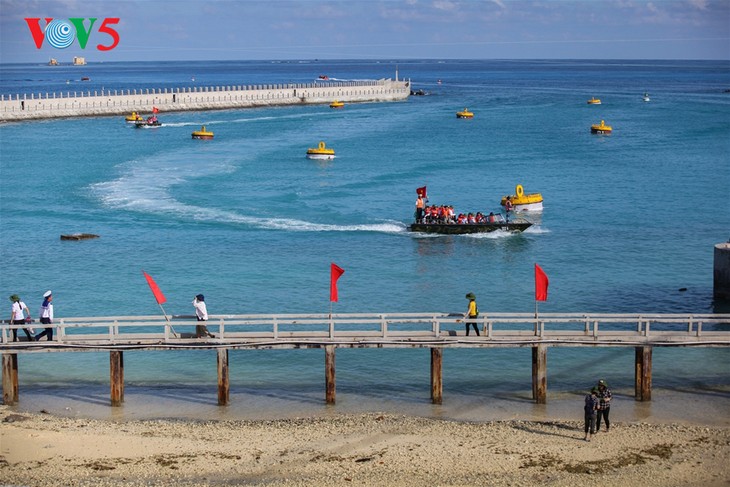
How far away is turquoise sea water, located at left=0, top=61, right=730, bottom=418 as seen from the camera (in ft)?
113

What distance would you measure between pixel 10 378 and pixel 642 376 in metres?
18.2

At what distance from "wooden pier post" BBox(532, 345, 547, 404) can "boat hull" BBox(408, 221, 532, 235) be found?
27900mm

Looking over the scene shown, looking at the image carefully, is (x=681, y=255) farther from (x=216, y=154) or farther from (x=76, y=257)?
(x=216, y=154)

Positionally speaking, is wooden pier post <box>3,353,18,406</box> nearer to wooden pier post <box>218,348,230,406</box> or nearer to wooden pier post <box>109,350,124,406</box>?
wooden pier post <box>109,350,124,406</box>

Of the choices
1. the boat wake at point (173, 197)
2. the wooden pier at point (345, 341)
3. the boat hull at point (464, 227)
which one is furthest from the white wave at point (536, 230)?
the wooden pier at point (345, 341)

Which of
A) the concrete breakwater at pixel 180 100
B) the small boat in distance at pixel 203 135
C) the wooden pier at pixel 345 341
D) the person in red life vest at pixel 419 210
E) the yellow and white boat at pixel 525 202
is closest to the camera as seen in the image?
the wooden pier at pixel 345 341

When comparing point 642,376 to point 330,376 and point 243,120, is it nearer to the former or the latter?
point 330,376

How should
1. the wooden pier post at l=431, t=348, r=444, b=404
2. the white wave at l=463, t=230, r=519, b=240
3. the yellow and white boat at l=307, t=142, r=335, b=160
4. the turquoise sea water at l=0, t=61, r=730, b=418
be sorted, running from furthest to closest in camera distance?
1. the yellow and white boat at l=307, t=142, r=335, b=160
2. the white wave at l=463, t=230, r=519, b=240
3. the turquoise sea water at l=0, t=61, r=730, b=418
4. the wooden pier post at l=431, t=348, r=444, b=404

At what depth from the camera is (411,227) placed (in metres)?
60.4

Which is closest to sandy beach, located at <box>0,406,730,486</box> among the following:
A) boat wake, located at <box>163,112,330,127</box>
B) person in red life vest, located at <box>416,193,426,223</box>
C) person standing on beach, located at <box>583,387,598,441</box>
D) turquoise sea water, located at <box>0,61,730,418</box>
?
person standing on beach, located at <box>583,387,598,441</box>

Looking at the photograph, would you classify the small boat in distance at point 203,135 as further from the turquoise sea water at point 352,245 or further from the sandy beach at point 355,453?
the sandy beach at point 355,453

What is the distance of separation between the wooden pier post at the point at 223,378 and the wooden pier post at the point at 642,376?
38.8ft

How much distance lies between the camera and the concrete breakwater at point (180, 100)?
139m

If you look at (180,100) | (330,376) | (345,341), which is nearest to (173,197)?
(330,376)
